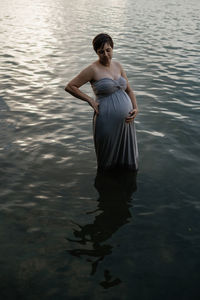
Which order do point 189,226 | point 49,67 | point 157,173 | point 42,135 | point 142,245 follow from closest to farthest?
point 142,245 → point 189,226 → point 157,173 → point 42,135 → point 49,67

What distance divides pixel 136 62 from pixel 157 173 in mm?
10123

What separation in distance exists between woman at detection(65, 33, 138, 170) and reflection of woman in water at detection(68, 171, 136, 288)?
2.04 ft

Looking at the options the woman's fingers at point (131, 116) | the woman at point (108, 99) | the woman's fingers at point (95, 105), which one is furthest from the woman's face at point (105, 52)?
the woman's fingers at point (131, 116)

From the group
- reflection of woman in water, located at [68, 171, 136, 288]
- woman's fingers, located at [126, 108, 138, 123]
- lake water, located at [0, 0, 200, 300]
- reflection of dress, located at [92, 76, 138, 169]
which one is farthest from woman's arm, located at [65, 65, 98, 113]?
lake water, located at [0, 0, 200, 300]

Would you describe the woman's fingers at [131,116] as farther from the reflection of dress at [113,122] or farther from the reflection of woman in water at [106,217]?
the reflection of woman in water at [106,217]

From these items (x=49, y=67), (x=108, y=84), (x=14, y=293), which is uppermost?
(x=108, y=84)

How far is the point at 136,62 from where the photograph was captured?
598 inches

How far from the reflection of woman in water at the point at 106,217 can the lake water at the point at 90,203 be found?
2 centimetres

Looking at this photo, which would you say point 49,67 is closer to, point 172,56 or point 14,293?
point 172,56

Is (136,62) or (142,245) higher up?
(136,62)

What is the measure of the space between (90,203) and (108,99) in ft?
5.85

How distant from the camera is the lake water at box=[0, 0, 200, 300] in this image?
384cm

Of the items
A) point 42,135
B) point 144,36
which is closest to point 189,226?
point 42,135

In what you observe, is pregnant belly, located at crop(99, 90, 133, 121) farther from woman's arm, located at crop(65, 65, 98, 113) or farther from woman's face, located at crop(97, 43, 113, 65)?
woman's face, located at crop(97, 43, 113, 65)
